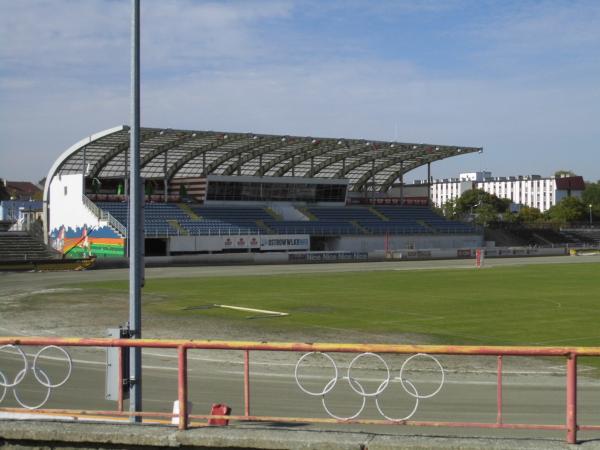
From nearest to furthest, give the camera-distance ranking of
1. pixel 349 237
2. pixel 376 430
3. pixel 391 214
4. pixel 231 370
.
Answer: pixel 376 430 < pixel 231 370 < pixel 349 237 < pixel 391 214

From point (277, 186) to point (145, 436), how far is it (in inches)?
3702

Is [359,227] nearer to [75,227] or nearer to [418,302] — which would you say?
[75,227]

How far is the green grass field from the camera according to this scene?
28250 millimetres

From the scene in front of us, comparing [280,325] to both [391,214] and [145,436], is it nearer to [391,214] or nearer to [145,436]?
[145,436]

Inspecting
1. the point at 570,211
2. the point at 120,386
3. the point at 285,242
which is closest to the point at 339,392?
the point at 120,386

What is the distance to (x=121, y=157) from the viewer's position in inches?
3533

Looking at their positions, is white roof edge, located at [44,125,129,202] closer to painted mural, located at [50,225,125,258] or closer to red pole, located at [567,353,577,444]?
painted mural, located at [50,225,125,258]

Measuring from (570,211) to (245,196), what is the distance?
10581cm

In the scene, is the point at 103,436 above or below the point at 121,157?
below

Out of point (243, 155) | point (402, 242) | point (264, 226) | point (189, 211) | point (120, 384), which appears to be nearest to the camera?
point (120, 384)

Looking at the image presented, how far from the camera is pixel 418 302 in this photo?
1529 inches

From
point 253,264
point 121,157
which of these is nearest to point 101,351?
point 253,264

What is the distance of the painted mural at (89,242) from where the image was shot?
77.9 metres

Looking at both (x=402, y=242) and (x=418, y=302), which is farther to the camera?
(x=402, y=242)
